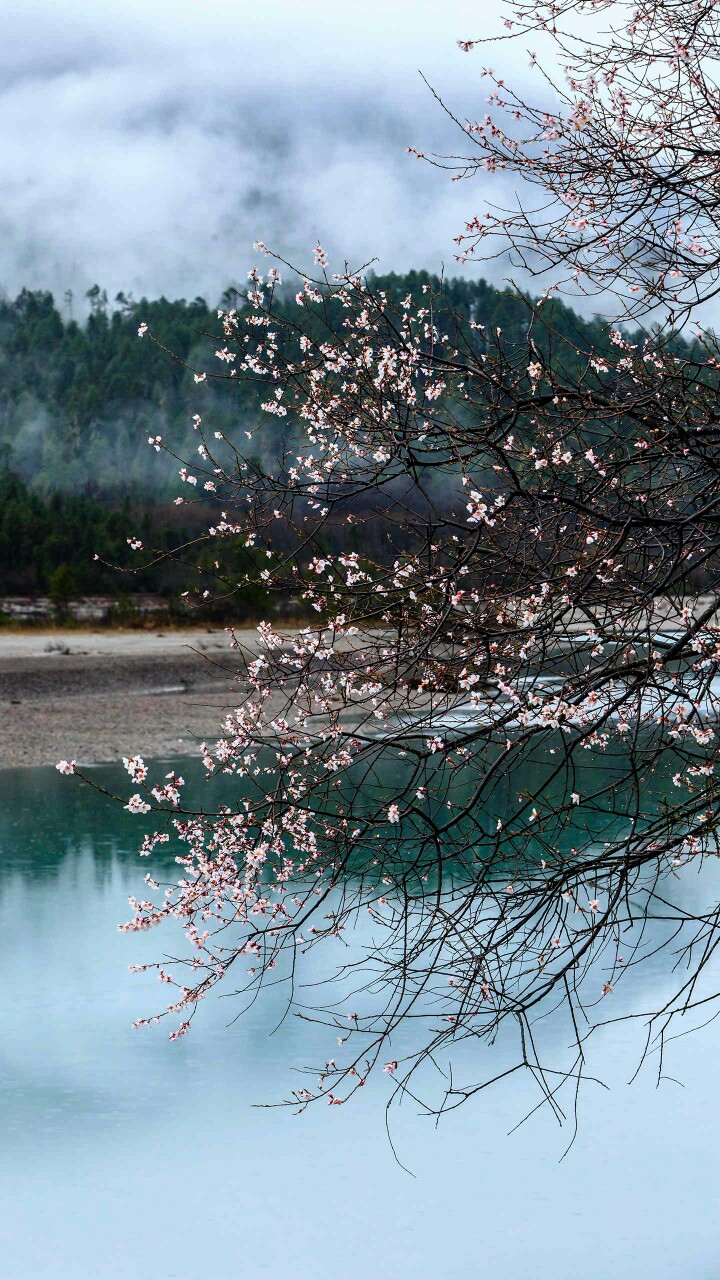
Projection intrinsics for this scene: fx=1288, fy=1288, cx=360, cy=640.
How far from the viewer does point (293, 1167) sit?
8.23m

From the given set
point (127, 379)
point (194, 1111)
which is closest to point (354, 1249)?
point (194, 1111)

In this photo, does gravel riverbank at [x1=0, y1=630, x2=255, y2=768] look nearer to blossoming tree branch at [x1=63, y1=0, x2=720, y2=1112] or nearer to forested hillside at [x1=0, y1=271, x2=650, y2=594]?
blossoming tree branch at [x1=63, y1=0, x2=720, y2=1112]

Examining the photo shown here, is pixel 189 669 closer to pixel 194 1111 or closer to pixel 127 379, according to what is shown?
pixel 194 1111

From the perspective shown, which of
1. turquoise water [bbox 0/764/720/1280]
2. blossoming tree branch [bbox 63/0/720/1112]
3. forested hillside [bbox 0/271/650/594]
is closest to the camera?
blossoming tree branch [bbox 63/0/720/1112]

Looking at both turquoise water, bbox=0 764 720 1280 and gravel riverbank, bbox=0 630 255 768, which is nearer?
turquoise water, bbox=0 764 720 1280

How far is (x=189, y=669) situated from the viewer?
→ 3453 centimetres

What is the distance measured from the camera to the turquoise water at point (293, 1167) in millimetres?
7129

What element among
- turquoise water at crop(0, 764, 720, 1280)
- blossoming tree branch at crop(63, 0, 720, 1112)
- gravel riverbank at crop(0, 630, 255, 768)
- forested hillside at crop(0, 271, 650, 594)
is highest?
forested hillside at crop(0, 271, 650, 594)

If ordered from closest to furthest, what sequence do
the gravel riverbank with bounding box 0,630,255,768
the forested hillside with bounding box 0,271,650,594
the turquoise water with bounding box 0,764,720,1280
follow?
the turquoise water with bounding box 0,764,720,1280 → the gravel riverbank with bounding box 0,630,255,768 → the forested hillside with bounding box 0,271,650,594

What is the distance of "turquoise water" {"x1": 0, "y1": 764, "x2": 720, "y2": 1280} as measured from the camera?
7129 mm

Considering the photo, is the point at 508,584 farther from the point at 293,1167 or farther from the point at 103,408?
the point at 103,408

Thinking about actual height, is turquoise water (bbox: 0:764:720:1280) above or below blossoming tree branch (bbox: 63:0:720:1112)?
below

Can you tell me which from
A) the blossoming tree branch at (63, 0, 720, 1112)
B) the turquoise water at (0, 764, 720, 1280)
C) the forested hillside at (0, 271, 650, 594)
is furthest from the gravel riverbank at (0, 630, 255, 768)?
the forested hillside at (0, 271, 650, 594)

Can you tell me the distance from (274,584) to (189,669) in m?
30.0
